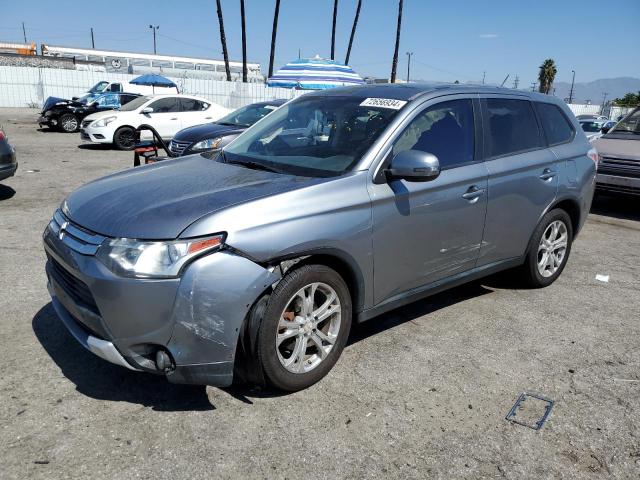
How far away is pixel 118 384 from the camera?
3.21 metres

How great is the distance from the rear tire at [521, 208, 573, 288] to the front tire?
2282 millimetres

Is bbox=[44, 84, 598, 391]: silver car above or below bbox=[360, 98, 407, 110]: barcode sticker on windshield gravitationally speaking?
below

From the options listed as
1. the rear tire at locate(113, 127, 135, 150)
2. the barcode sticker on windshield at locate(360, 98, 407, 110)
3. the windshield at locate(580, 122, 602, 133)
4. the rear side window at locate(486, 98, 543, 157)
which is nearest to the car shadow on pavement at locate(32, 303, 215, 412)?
the barcode sticker on windshield at locate(360, 98, 407, 110)

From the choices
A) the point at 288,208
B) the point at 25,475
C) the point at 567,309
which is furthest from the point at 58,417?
the point at 567,309

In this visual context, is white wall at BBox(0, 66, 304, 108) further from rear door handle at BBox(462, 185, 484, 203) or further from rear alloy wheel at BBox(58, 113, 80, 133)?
rear door handle at BBox(462, 185, 484, 203)

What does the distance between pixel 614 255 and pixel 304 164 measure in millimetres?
4725

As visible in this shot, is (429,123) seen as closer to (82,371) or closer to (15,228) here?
(82,371)

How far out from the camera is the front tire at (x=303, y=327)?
290 cm

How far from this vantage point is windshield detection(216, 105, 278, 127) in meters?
11.5

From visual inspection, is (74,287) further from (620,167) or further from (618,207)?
(618,207)

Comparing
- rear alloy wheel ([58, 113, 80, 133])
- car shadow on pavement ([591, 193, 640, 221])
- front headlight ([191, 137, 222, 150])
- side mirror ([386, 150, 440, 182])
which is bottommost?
car shadow on pavement ([591, 193, 640, 221])

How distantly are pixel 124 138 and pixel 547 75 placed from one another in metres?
58.0

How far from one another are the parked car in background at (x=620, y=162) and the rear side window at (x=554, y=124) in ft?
12.3

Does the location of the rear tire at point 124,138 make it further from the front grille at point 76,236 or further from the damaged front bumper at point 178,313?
the damaged front bumper at point 178,313
